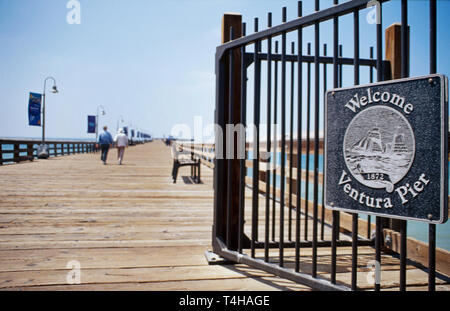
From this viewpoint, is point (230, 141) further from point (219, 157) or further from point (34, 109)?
point (34, 109)

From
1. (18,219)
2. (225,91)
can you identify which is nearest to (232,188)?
(225,91)

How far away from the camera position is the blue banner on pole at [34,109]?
14.8 metres

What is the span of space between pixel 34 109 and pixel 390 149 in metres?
17.0

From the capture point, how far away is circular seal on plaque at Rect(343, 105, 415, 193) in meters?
1.59

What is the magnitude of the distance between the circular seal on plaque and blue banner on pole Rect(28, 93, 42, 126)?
643 inches

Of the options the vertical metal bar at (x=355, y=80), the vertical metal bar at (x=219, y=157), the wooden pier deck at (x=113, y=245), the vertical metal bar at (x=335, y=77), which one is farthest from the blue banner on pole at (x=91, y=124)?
the vertical metal bar at (x=355, y=80)

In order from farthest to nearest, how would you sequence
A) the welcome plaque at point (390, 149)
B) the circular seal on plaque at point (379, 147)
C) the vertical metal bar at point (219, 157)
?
1. the vertical metal bar at point (219, 157)
2. the circular seal on plaque at point (379, 147)
3. the welcome plaque at point (390, 149)

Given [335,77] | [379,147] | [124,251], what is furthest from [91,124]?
[379,147]

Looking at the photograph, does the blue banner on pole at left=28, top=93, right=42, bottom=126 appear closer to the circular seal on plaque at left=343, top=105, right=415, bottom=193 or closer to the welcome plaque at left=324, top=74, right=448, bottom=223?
the welcome plaque at left=324, top=74, right=448, bottom=223

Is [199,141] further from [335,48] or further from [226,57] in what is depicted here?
[335,48]

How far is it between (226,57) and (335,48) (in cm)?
109

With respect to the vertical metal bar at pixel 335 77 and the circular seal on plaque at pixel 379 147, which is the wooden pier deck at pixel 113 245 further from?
the circular seal on plaque at pixel 379 147
